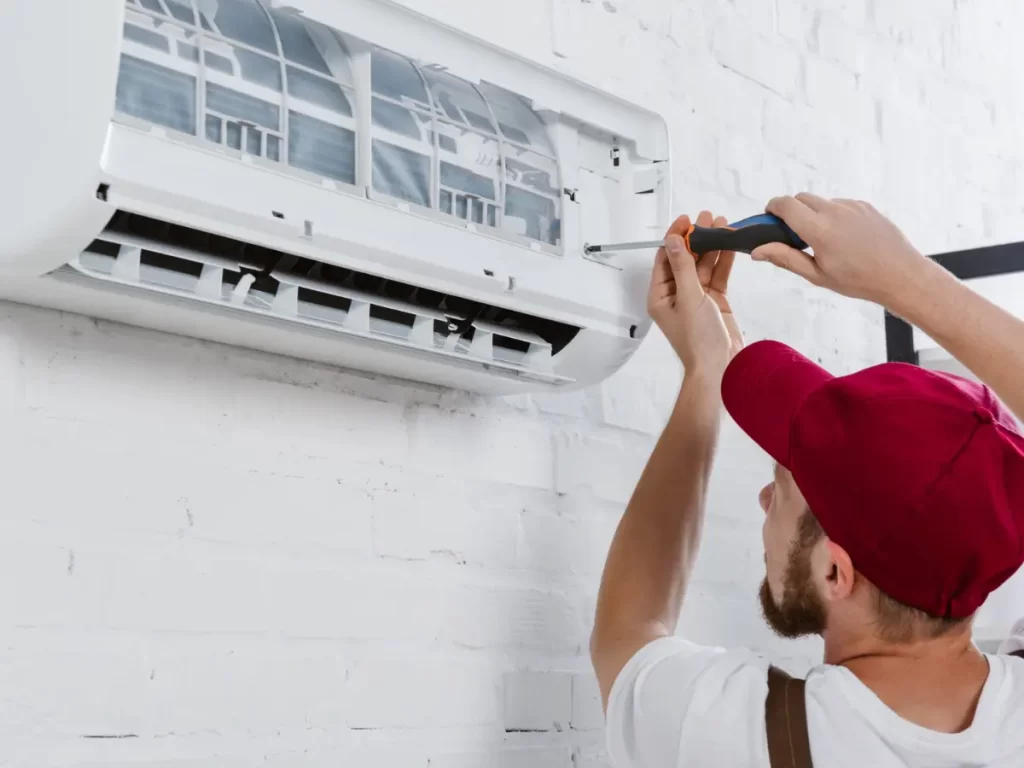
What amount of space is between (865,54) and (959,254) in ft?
1.47

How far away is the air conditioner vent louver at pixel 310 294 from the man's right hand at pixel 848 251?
21cm

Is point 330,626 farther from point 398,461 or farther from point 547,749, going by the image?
point 547,749

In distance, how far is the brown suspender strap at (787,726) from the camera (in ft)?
2.91

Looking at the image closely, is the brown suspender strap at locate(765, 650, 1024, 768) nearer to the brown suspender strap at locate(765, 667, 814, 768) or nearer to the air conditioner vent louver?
the brown suspender strap at locate(765, 667, 814, 768)

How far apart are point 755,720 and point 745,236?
0.41 metres

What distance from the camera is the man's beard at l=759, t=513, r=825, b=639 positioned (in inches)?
40.2

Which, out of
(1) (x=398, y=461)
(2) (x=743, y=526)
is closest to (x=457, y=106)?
(1) (x=398, y=461)

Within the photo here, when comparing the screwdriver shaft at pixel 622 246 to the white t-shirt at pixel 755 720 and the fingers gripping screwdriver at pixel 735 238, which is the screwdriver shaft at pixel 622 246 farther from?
the white t-shirt at pixel 755 720

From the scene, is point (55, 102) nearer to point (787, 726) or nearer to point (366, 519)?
point (366, 519)

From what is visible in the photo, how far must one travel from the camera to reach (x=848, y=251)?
97 cm

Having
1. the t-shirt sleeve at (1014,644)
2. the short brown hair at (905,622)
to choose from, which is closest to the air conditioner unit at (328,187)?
the short brown hair at (905,622)

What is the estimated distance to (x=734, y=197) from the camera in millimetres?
1569

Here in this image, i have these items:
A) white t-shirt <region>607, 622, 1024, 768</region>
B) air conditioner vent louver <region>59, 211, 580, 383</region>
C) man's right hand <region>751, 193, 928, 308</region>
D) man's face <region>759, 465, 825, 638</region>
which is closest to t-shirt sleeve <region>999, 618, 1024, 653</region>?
white t-shirt <region>607, 622, 1024, 768</region>

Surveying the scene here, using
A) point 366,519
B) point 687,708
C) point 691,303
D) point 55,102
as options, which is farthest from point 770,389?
point 55,102
